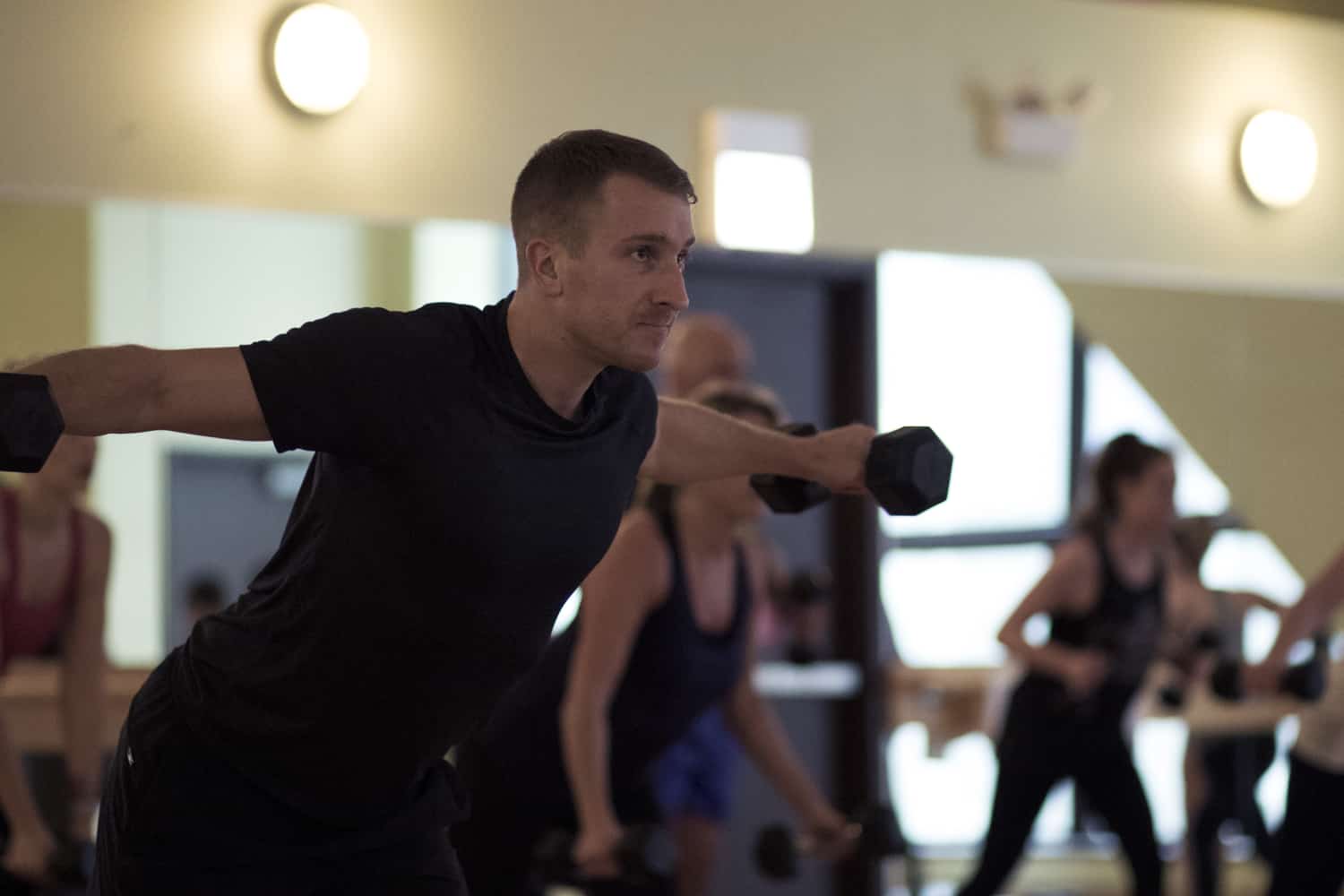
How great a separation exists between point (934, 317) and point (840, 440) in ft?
8.74

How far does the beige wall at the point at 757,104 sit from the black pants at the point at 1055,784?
1.18m

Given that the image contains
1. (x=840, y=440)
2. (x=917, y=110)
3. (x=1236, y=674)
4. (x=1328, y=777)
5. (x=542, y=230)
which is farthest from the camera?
(x=917, y=110)

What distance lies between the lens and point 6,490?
3.35 meters

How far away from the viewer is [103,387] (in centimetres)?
156

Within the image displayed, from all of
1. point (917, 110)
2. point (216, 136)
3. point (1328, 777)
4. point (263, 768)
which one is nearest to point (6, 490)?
point (216, 136)

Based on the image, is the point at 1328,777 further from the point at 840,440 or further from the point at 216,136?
the point at 216,136

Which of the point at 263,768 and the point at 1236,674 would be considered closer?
the point at 263,768

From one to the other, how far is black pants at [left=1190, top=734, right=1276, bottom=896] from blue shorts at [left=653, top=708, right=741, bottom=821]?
1.69 m

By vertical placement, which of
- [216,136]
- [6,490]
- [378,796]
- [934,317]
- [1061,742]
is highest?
[216,136]

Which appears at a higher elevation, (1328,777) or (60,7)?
(60,7)

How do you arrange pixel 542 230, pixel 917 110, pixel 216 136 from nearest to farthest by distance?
pixel 542 230 < pixel 216 136 < pixel 917 110

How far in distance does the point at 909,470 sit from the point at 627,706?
4.36 ft

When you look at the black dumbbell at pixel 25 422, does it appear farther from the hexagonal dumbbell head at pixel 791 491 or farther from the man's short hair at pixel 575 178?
the hexagonal dumbbell head at pixel 791 491

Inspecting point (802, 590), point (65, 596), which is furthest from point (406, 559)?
point (802, 590)
